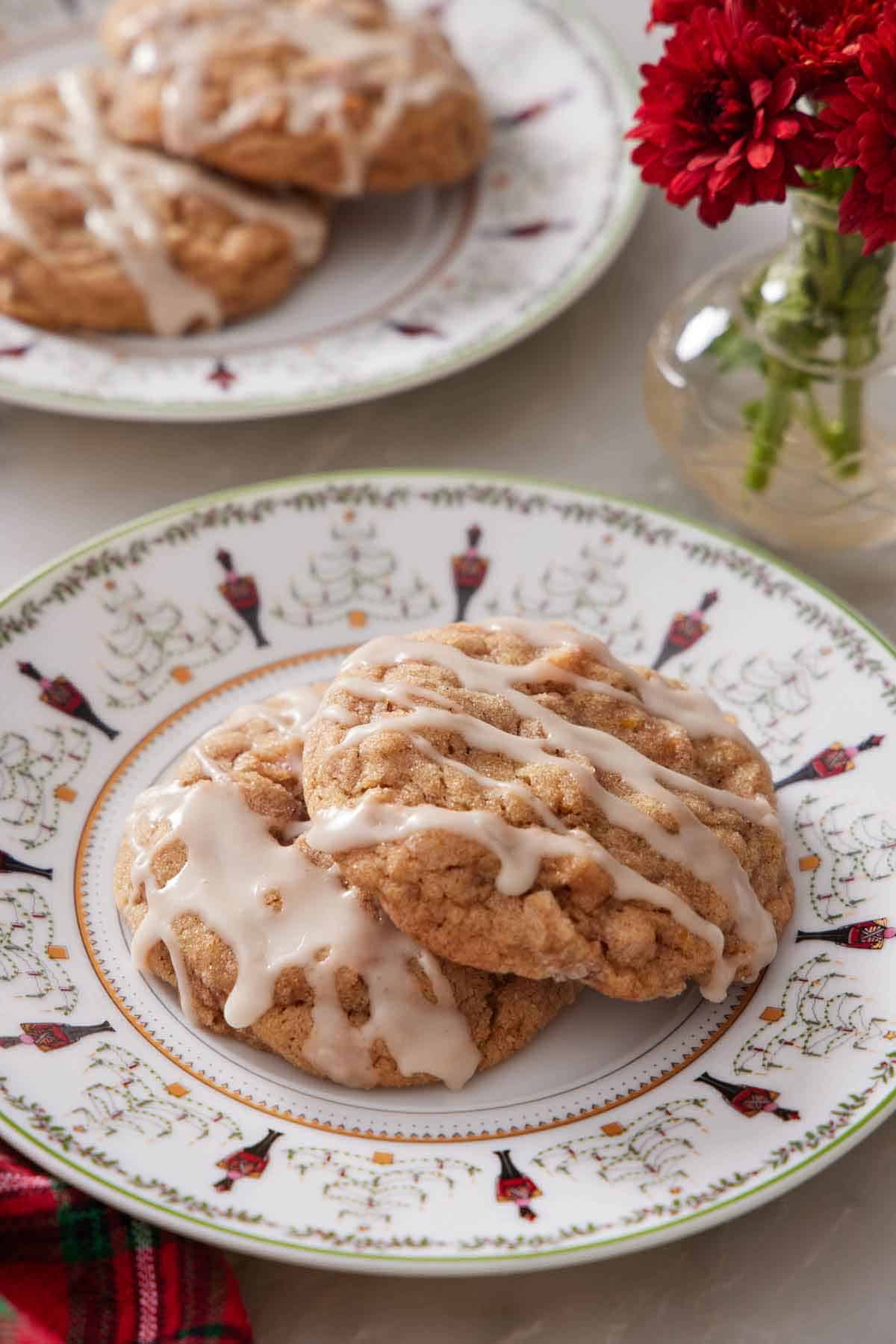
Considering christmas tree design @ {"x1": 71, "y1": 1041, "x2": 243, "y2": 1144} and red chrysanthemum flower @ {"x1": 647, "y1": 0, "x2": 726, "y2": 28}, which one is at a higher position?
red chrysanthemum flower @ {"x1": 647, "y1": 0, "x2": 726, "y2": 28}

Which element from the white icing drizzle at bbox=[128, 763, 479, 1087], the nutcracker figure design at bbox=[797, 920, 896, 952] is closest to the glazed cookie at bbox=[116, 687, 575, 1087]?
the white icing drizzle at bbox=[128, 763, 479, 1087]

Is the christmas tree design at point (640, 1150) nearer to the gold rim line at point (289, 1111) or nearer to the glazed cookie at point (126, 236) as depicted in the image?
the gold rim line at point (289, 1111)

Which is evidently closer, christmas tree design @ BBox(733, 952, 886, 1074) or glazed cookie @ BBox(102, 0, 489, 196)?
christmas tree design @ BBox(733, 952, 886, 1074)

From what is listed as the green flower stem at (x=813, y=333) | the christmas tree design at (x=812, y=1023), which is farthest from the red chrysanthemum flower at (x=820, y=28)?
the christmas tree design at (x=812, y=1023)

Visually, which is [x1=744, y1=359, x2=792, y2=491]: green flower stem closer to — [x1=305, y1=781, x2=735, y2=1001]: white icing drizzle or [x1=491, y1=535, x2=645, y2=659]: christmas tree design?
[x1=491, y1=535, x2=645, y2=659]: christmas tree design

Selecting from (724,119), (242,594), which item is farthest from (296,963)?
(724,119)

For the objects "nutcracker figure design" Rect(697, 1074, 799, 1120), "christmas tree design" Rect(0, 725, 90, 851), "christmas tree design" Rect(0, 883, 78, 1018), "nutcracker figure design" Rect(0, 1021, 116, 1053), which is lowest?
"nutcracker figure design" Rect(697, 1074, 799, 1120)

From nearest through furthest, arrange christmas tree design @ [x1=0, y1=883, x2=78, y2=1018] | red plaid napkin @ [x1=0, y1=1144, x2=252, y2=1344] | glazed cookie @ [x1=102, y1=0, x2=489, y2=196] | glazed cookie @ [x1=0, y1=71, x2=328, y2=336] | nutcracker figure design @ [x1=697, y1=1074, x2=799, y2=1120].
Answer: red plaid napkin @ [x1=0, y1=1144, x2=252, y2=1344], nutcracker figure design @ [x1=697, y1=1074, x2=799, y2=1120], christmas tree design @ [x1=0, y1=883, x2=78, y2=1018], glazed cookie @ [x1=0, y1=71, x2=328, y2=336], glazed cookie @ [x1=102, y1=0, x2=489, y2=196]

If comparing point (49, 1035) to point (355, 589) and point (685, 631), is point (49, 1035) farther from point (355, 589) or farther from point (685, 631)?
point (685, 631)
